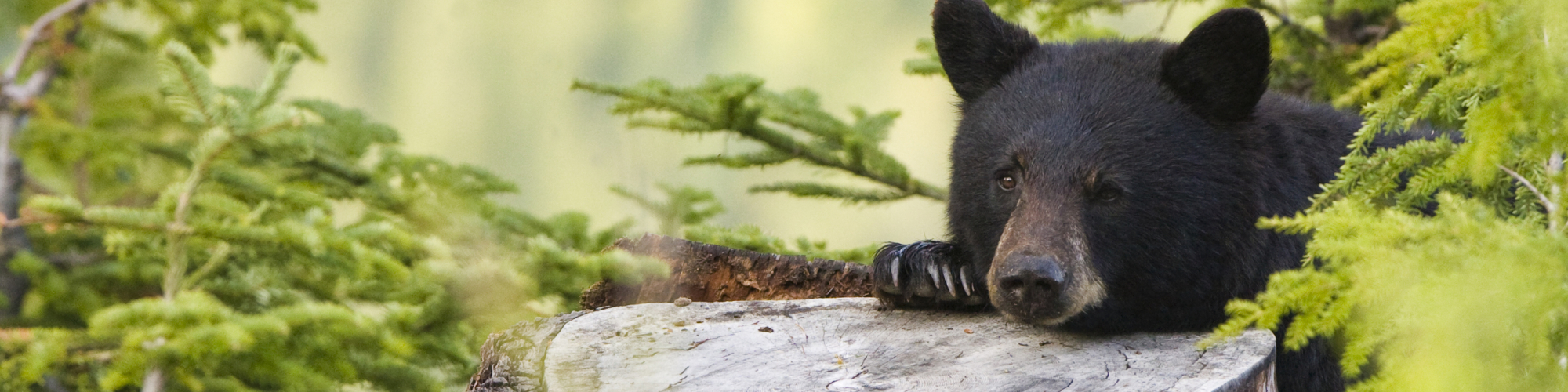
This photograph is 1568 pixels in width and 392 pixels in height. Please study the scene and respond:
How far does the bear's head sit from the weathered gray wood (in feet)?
0.55

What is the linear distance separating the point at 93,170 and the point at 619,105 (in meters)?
4.03

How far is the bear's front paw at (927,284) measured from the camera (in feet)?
8.95

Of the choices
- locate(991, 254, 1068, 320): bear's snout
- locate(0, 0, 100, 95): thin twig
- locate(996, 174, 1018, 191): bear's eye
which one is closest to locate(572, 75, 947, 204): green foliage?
locate(996, 174, 1018, 191): bear's eye

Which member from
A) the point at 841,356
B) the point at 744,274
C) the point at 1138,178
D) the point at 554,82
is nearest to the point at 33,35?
the point at 554,82

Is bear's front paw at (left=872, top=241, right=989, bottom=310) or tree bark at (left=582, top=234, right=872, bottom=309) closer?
bear's front paw at (left=872, top=241, right=989, bottom=310)

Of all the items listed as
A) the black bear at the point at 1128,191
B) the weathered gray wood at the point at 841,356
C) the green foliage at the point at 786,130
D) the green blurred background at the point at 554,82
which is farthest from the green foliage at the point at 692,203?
the weathered gray wood at the point at 841,356

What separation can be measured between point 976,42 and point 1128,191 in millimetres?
647

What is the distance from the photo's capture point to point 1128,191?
2.54 meters

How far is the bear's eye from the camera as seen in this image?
2635 mm

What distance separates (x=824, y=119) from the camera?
4.95 meters

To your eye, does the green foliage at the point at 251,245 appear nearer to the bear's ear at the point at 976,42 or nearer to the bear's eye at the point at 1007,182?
the bear's eye at the point at 1007,182

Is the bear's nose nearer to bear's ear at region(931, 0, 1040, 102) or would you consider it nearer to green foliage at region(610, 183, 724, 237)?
bear's ear at region(931, 0, 1040, 102)

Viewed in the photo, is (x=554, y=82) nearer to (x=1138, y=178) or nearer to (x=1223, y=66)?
(x=1138, y=178)

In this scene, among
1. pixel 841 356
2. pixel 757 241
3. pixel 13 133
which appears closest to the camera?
pixel 841 356
